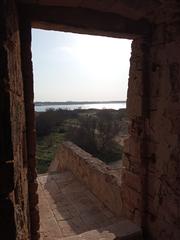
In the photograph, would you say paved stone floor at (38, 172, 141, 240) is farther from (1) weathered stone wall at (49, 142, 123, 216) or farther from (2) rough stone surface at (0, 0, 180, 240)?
(2) rough stone surface at (0, 0, 180, 240)

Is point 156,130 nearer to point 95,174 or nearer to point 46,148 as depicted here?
point 95,174

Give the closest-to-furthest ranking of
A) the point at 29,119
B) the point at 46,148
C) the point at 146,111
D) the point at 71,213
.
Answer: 1. the point at 29,119
2. the point at 146,111
3. the point at 71,213
4. the point at 46,148

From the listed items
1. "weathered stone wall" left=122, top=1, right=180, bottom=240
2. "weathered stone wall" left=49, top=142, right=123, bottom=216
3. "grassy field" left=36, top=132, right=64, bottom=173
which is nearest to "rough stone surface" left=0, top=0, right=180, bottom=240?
"weathered stone wall" left=122, top=1, right=180, bottom=240

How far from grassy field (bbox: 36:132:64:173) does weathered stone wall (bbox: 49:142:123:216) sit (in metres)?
7.44

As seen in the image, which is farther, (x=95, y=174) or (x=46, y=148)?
(x=46, y=148)

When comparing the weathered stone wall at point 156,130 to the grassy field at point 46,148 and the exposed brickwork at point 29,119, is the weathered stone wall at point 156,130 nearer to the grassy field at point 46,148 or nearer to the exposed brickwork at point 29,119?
the exposed brickwork at point 29,119

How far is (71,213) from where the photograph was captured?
4895mm

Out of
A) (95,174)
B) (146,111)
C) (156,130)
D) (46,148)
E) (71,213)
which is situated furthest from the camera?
(46,148)

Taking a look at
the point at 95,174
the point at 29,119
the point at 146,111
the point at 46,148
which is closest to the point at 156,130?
the point at 146,111

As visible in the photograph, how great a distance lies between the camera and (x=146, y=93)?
10.4ft

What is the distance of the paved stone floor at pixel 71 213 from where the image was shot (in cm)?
408

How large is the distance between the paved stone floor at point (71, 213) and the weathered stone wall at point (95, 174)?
166 millimetres

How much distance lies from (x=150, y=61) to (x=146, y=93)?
1.27 ft

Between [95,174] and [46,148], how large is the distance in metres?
14.1
